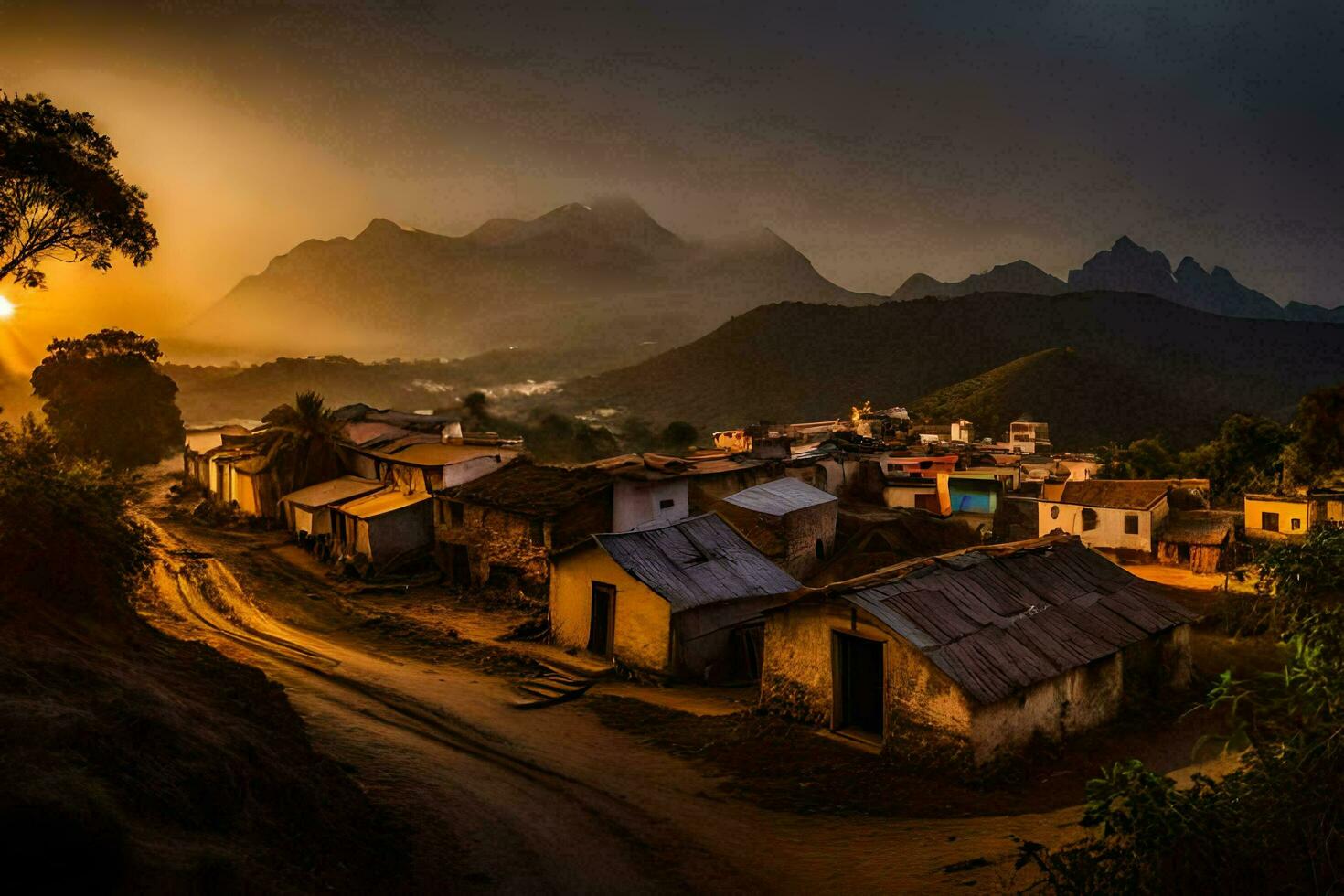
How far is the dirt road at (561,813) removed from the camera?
28.6ft

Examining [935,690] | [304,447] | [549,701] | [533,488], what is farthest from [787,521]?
[304,447]

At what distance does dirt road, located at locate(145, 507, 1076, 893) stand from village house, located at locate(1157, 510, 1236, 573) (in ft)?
111

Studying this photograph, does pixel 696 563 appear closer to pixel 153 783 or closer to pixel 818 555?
pixel 818 555

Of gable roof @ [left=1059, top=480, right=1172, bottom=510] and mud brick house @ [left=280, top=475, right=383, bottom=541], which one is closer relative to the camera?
mud brick house @ [left=280, top=475, right=383, bottom=541]

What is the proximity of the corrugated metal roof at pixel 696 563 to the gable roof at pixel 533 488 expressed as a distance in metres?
5.90

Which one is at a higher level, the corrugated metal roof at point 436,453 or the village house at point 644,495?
the corrugated metal roof at point 436,453

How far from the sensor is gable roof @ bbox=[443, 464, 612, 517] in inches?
1042

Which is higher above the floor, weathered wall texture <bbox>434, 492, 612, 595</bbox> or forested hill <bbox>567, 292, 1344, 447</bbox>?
forested hill <bbox>567, 292, 1344, 447</bbox>

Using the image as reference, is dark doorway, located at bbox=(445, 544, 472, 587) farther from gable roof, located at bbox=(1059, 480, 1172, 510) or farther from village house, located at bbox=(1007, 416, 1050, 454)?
village house, located at bbox=(1007, 416, 1050, 454)

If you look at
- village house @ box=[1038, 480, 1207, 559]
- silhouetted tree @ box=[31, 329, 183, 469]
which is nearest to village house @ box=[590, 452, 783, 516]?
village house @ box=[1038, 480, 1207, 559]

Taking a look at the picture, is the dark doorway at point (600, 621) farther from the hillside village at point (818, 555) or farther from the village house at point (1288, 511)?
the village house at point (1288, 511)

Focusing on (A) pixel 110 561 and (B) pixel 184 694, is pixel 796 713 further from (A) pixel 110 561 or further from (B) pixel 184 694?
(A) pixel 110 561

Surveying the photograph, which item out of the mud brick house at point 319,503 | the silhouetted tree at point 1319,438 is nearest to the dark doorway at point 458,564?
the mud brick house at point 319,503

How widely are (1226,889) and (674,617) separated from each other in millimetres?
13946
